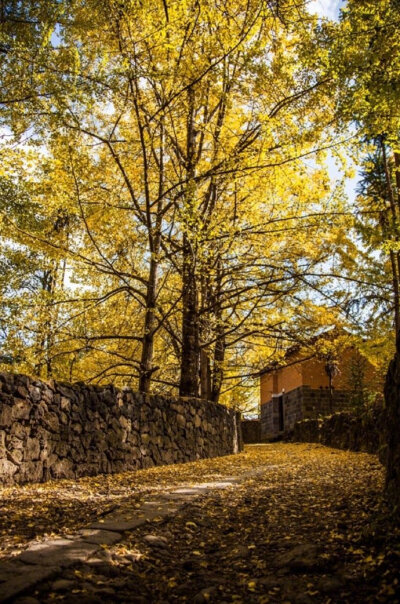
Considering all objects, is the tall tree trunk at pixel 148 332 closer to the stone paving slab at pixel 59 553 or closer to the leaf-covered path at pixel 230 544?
the leaf-covered path at pixel 230 544

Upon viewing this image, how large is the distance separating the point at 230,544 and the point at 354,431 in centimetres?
868

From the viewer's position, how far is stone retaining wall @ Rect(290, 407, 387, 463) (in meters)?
9.73

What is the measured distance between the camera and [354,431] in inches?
452

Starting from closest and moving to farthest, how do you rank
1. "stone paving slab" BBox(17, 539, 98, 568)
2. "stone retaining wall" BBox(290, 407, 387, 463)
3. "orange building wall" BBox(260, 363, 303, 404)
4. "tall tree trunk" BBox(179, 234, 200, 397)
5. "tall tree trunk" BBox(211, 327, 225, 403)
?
"stone paving slab" BBox(17, 539, 98, 568), "stone retaining wall" BBox(290, 407, 387, 463), "tall tree trunk" BBox(179, 234, 200, 397), "tall tree trunk" BBox(211, 327, 225, 403), "orange building wall" BBox(260, 363, 303, 404)

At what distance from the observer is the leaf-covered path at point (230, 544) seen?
2.58 meters

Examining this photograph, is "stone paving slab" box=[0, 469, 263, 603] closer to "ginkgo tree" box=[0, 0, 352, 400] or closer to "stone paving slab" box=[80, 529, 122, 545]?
"stone paving slab" box=[80, 529, 122, 545]

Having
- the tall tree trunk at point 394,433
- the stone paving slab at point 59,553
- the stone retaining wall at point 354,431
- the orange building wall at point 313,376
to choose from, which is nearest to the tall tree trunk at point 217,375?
the stone retaining wall at point 354,431

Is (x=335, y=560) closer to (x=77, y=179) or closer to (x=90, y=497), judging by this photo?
(x=90, y=497)

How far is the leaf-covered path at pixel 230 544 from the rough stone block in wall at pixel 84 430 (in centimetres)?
53

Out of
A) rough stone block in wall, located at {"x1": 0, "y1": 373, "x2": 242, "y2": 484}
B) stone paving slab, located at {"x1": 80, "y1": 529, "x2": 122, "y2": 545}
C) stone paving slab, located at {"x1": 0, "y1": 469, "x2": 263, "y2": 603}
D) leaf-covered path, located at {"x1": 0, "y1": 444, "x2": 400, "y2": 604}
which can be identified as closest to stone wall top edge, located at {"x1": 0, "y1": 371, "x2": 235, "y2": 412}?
rough stone block in wall, located at {"x1": 0, "y1": 373, "x2": 242, "y2": 484}

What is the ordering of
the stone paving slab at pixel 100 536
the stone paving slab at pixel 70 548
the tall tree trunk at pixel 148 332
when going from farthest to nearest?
1. the tall tree trunk at pixel 148 332
2. the stone paving slab at pixel 100 536
3. the stone paving slab at pixel 70 548

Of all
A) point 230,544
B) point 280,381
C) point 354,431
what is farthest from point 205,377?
point 280,381

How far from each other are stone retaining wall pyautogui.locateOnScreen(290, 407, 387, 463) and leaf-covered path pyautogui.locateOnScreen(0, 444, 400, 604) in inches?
89.5

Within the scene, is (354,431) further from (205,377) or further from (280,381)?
(280,381)
